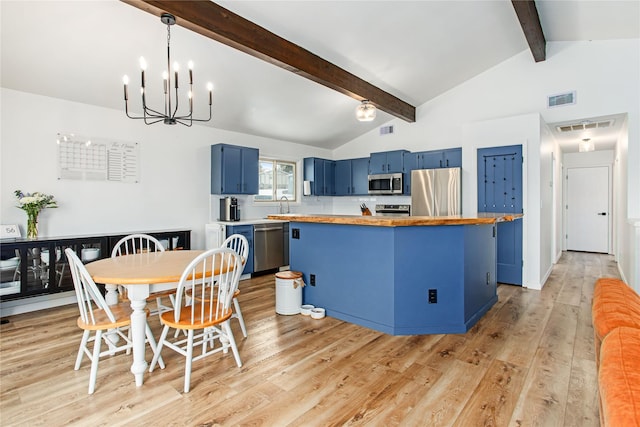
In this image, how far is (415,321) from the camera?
302 centimetres

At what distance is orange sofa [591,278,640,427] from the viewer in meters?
0.92

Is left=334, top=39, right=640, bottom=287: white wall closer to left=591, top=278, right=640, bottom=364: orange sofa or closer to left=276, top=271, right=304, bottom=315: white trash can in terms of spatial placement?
left=591, top=278, right=640, bottom=364: orange sofa

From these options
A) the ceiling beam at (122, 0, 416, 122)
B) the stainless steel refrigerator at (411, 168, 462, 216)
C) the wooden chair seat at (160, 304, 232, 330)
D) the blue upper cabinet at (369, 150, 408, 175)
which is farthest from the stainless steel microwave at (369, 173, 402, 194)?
the wooden chair seat at (160, 304, 232, 330)

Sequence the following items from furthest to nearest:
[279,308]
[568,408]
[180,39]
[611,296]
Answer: [279,308], [180,39], [568,408], [611,296]

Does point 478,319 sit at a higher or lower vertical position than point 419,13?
lower

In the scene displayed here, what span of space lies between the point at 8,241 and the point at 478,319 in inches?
188

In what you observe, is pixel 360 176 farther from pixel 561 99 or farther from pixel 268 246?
pixel 561 99

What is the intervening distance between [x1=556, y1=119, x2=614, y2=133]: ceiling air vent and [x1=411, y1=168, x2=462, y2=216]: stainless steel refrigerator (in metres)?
1.77

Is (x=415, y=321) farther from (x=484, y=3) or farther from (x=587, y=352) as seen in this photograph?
(x=484, y=3)

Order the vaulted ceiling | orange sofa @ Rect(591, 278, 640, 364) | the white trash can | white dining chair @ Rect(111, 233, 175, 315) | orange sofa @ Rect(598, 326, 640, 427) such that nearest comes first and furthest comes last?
orange sofa @ Rect(598, 326, 640, 427), orange sofa @ Rect(591, 278, 640, 364), white dining chair @ Rect(111, 233, 175, 315), the vaulted ceiling, the white trash can

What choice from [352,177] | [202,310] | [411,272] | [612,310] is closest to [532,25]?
[411,272]

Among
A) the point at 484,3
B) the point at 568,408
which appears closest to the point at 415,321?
the point at 568,408

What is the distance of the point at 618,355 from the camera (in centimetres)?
116

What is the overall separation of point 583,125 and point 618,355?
5.30 meters
